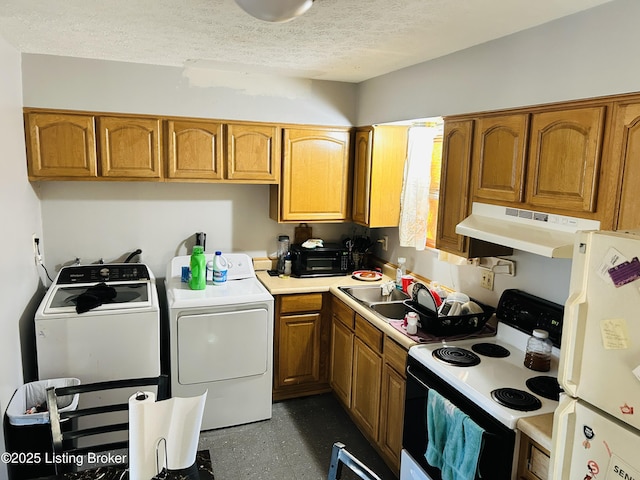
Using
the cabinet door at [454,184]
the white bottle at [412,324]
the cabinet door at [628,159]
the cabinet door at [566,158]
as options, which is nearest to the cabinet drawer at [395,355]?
the white bottle at [412,324]

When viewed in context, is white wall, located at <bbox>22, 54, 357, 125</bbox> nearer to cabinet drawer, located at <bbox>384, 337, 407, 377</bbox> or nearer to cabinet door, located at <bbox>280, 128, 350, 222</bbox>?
cabinet door, located at <bbox>280, 128, 350, 222</bbox>

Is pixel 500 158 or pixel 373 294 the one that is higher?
pixel 500 158

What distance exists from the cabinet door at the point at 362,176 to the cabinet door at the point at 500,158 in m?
1.16

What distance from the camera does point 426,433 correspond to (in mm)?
2143

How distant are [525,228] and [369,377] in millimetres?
1353

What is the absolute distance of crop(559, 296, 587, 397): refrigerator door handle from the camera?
1.32 metres

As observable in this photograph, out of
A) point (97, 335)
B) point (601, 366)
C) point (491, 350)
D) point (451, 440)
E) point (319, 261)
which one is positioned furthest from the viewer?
point (319, 261)

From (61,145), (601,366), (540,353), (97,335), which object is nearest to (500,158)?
(540,353)

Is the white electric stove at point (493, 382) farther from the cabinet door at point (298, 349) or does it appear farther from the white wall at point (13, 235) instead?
the white wall at point (13, 235)

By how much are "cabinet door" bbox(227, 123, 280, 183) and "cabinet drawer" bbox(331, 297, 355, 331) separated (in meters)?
0.99

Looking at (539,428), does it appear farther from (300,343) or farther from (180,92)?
(180,92)

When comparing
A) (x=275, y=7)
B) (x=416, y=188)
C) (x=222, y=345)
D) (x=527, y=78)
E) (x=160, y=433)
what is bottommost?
(x=222, y=345)

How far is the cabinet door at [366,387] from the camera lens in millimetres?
2738

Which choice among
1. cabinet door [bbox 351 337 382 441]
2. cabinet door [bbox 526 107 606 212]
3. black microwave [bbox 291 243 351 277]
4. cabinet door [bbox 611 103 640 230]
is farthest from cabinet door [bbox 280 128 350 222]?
cabinet door [bbox 611 103 640 230]
